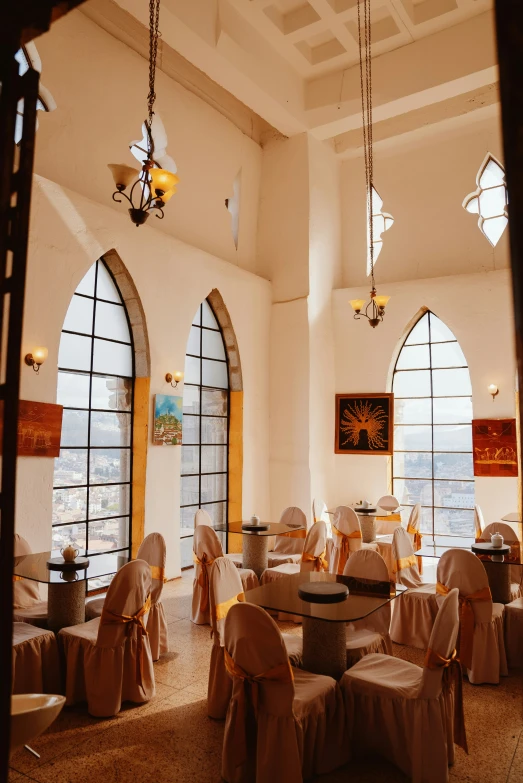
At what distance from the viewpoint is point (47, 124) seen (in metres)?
6.47

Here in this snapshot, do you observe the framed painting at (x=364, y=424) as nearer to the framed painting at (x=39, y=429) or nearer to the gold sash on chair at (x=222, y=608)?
the framed painting at (x=39, y=429)

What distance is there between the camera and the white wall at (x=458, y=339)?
8.83 meters

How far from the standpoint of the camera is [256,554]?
5914mm

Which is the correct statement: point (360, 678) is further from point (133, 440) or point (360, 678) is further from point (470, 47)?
point (470, 47)

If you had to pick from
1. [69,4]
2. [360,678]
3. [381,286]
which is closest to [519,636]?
[360,678]

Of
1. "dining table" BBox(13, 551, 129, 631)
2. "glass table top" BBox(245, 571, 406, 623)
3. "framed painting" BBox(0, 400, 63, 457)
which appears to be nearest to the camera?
"glass table top" BBox(245, 571, 406, 623)

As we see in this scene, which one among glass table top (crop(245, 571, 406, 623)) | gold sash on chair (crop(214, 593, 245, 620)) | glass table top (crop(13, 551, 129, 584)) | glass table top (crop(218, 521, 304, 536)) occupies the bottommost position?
gold sash on chair (crop(214, 593, 245, 620))

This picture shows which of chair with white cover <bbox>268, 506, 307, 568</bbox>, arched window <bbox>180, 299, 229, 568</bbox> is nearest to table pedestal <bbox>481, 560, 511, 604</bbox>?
chair with white cover <bbox>268, 506, 307, 568</bbox>

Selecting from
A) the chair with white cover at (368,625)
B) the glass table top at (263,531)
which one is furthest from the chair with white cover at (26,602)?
the chair with white cover at (368,625)

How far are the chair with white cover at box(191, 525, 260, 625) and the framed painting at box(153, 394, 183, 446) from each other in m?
2.01

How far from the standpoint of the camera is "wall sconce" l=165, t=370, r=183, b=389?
25.0 ft

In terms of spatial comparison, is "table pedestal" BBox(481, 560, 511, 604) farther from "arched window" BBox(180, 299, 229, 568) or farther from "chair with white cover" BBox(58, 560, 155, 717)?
"arched window" BBox(180, 299, 229, 568)

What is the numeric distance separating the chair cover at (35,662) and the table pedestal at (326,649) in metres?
1.75

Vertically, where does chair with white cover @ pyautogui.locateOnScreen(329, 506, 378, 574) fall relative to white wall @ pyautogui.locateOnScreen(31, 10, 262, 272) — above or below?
below
